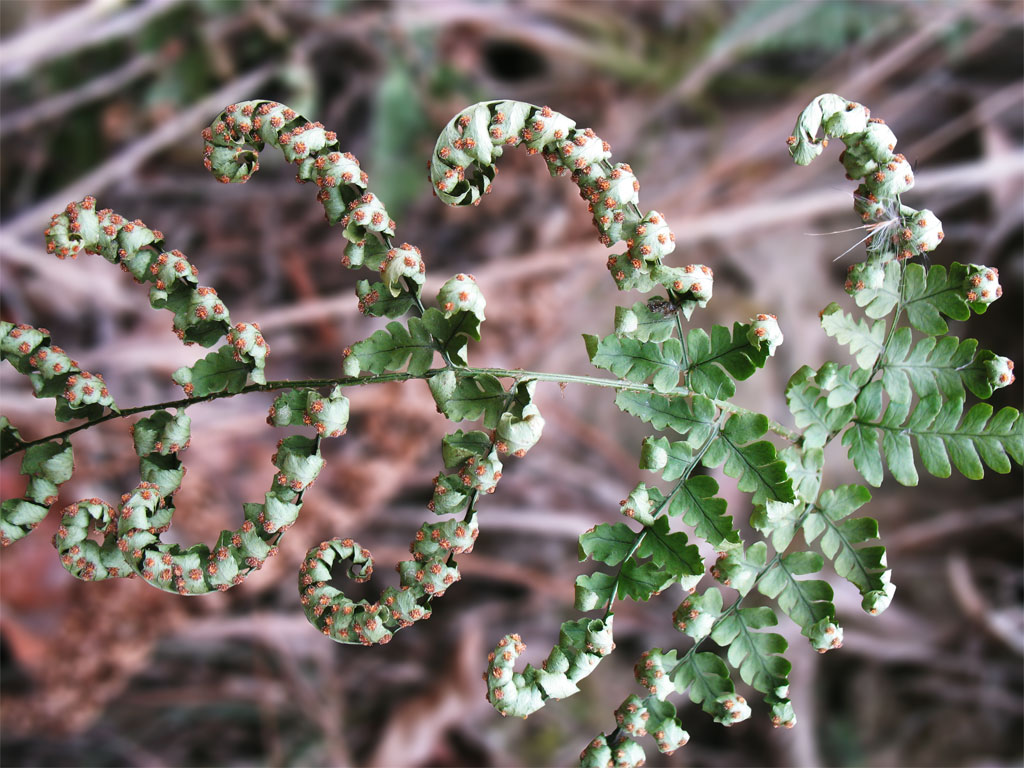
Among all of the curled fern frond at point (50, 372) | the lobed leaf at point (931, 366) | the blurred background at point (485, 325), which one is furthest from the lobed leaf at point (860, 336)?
the blurred background at point (485, 325)

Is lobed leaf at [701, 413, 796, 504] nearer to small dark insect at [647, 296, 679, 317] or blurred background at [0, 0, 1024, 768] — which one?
small dark insect at [647, 296, 679, 317]

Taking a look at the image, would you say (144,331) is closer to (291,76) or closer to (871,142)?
(291,76)

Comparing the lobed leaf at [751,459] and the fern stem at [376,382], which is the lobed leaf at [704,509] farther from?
the fern stem at [376,382]

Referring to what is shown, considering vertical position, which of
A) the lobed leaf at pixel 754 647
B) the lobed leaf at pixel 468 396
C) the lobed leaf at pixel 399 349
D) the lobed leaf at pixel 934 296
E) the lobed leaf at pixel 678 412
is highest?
the lobed leaf at pixel 399 349

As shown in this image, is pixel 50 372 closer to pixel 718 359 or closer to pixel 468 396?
pixel 468 396

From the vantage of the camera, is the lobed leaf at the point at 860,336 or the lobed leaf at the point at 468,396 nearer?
the lobed leaf at the point at 468,396

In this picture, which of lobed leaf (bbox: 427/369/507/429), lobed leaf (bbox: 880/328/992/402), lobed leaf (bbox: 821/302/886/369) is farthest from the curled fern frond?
lobed leaf (bbox: 880/328/992/402)

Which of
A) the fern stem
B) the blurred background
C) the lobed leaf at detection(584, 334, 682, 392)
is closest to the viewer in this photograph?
the fern stem
